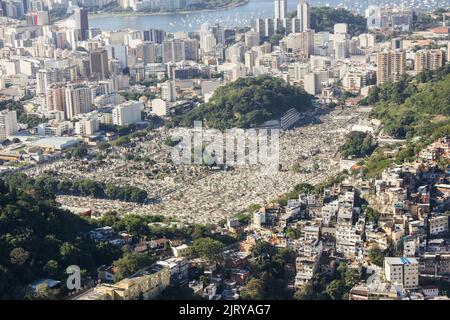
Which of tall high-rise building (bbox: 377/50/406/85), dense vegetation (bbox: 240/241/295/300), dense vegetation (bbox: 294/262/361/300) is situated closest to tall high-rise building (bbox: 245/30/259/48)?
tall high-rise building (bbox: 377/50/406/85)

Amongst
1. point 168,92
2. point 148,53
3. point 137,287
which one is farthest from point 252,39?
point 137,287

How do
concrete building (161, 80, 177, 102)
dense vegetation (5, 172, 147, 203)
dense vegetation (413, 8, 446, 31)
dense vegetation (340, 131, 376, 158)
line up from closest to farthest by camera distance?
dense vegetation (5, 172, 147, 203), dense vegetation (340, 131, 376, 158), concrete building (161, 80, 177, 102), dense vegetation (413, 8, 446, 31)

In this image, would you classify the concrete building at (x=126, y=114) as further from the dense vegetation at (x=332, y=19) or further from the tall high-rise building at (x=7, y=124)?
the dense vegetation at (x=332, y=19)

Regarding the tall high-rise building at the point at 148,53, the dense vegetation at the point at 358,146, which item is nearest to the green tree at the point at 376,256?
the dense vegetation at the point at 358,146

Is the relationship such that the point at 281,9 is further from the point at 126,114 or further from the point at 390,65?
the point at 126,114

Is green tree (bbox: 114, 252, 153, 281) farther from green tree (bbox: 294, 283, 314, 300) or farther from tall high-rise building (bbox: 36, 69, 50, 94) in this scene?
tall high-rise building (bbox: 36, 69, 50, 94)
